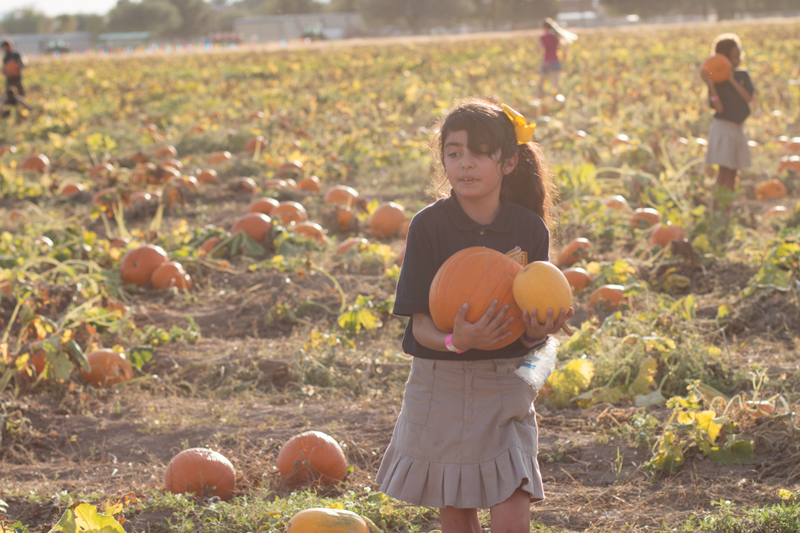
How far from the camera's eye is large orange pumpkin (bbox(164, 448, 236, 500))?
320cm

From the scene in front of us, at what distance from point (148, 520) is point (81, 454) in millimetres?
895

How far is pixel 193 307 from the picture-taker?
5859 millimetres

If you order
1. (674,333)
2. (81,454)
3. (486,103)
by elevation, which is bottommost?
(81,454)

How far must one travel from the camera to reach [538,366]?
2.39 metres

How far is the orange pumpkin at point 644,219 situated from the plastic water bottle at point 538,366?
167 inches

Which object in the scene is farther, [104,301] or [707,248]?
[707,248]

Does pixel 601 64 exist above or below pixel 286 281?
above

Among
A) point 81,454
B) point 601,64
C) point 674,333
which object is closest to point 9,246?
point 81,454

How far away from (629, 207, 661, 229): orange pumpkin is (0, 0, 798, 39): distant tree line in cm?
6831

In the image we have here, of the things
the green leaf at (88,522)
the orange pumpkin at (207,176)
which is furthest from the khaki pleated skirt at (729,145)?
the green leaf at (88,522)

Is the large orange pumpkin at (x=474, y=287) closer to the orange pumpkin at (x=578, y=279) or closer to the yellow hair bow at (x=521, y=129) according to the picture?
the yellow hair bow at (x=521, y=129)

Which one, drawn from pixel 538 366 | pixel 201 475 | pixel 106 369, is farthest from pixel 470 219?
pixel 106 369

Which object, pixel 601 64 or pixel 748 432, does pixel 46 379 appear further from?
pixel 601 64

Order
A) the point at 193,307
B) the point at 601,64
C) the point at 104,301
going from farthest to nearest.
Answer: the point at 601,64, the point at 193,307, the point at 104,301
